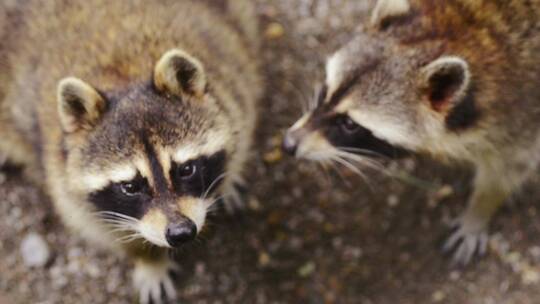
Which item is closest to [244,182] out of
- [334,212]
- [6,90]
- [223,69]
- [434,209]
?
[334,212]

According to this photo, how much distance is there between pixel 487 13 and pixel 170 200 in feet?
5.94

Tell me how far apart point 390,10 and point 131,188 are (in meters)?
1.53

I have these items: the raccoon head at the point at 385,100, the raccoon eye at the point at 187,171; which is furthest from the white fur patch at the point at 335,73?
the raccoon eye at the point at 187,171

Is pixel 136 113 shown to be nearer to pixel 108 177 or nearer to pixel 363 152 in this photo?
pixel 108 177

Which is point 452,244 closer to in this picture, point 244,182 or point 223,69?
point 244,182

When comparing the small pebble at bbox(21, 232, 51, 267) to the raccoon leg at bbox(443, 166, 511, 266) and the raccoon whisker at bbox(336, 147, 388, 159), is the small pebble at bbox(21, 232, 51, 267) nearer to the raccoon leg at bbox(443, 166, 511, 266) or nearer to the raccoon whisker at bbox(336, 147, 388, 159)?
the raccoon whisker at bbox(336, 147, 388, 159)

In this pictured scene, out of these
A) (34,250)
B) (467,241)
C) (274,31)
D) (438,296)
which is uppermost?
(274,31)

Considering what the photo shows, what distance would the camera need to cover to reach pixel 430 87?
11.7ft

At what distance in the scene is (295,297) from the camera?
177 inches

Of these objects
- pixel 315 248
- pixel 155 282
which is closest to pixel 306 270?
pixel 315 248

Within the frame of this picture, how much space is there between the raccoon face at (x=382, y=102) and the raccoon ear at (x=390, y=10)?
0.08m

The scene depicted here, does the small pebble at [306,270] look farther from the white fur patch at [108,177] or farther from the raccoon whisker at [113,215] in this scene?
the white fur patch at [108,177]

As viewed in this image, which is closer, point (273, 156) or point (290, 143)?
point (290, 143)

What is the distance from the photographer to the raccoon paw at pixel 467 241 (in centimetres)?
459
